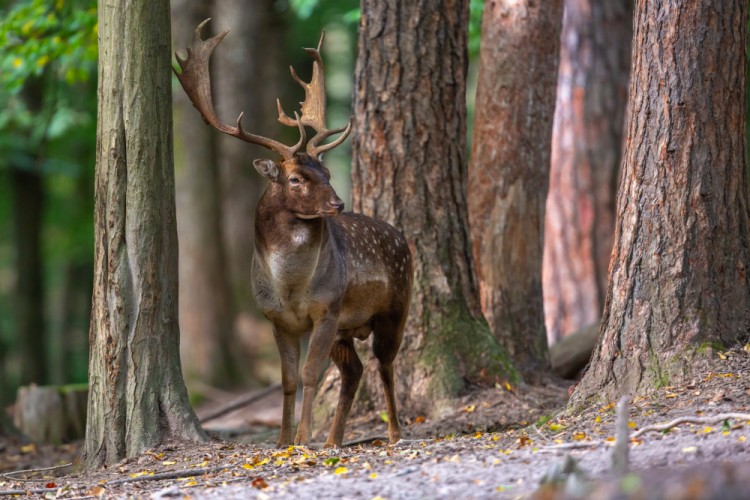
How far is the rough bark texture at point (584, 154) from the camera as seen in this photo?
14.9 meters

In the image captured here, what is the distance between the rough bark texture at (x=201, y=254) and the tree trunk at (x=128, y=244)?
32.7 ft

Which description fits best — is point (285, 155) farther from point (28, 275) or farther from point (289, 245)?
point (28, 275)

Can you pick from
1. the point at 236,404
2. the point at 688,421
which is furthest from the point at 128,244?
the point at 236,404

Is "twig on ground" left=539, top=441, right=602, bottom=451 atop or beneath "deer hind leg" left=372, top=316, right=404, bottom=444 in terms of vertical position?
beneath

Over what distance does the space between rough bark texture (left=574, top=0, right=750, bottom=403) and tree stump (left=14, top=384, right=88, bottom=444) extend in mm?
6294

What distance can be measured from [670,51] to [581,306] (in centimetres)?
768

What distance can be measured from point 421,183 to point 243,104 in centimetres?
962

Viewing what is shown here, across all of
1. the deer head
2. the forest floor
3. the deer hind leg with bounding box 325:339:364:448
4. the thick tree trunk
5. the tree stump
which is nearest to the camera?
the forest floor

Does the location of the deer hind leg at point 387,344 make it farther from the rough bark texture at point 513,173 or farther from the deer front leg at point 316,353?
the rough bark texture at point 513,173

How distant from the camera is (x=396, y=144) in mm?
9781

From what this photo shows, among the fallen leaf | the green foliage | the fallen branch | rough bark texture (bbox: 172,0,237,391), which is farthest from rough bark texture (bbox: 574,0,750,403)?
rough bark texture (bbox: 172,0,237,391)

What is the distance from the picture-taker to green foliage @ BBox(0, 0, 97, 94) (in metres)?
12.7

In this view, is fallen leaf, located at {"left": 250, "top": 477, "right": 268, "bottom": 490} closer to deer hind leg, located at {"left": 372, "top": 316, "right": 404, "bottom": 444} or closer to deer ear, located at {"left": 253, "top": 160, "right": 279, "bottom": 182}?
deer ear, located at {"left": 253, "top": 160, "right": 279, "bottom": 182}

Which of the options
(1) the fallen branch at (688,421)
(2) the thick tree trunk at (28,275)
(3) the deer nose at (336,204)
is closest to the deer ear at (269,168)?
(3) the deer nose at (336,204)
